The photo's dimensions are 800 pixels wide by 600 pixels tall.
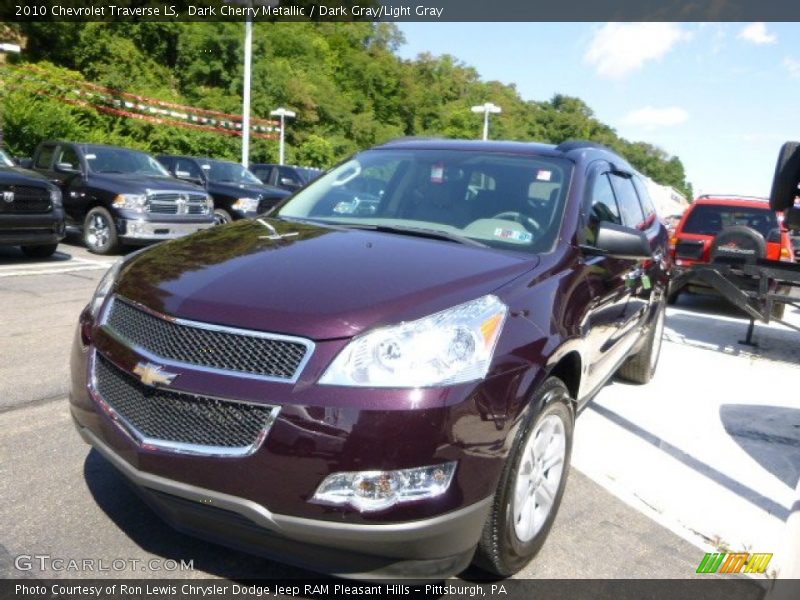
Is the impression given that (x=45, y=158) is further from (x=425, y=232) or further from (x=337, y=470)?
(x=337, y=470)

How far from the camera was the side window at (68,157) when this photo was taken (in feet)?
37.9

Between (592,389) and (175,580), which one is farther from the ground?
(592,389)

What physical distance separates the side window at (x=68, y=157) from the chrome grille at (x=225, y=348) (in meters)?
10.3

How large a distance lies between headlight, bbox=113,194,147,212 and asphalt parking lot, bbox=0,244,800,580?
446cm

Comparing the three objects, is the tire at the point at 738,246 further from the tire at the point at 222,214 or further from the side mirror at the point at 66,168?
the side mirror at the point at 66,168

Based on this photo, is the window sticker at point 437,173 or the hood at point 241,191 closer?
the window sticker at point 437,173

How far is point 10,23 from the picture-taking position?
33219 millimetres

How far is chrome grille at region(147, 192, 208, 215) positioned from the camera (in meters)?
11.0

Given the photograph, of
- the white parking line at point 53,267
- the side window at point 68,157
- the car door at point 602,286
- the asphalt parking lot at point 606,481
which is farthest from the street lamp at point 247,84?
the car door at point 602,286

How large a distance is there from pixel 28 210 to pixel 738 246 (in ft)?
29.7

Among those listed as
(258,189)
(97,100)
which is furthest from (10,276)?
(97,100)

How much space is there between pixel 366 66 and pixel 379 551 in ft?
195

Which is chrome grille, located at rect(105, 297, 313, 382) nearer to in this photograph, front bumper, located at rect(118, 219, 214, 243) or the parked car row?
the parked car row

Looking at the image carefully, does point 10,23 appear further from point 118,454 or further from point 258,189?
point 118,454
